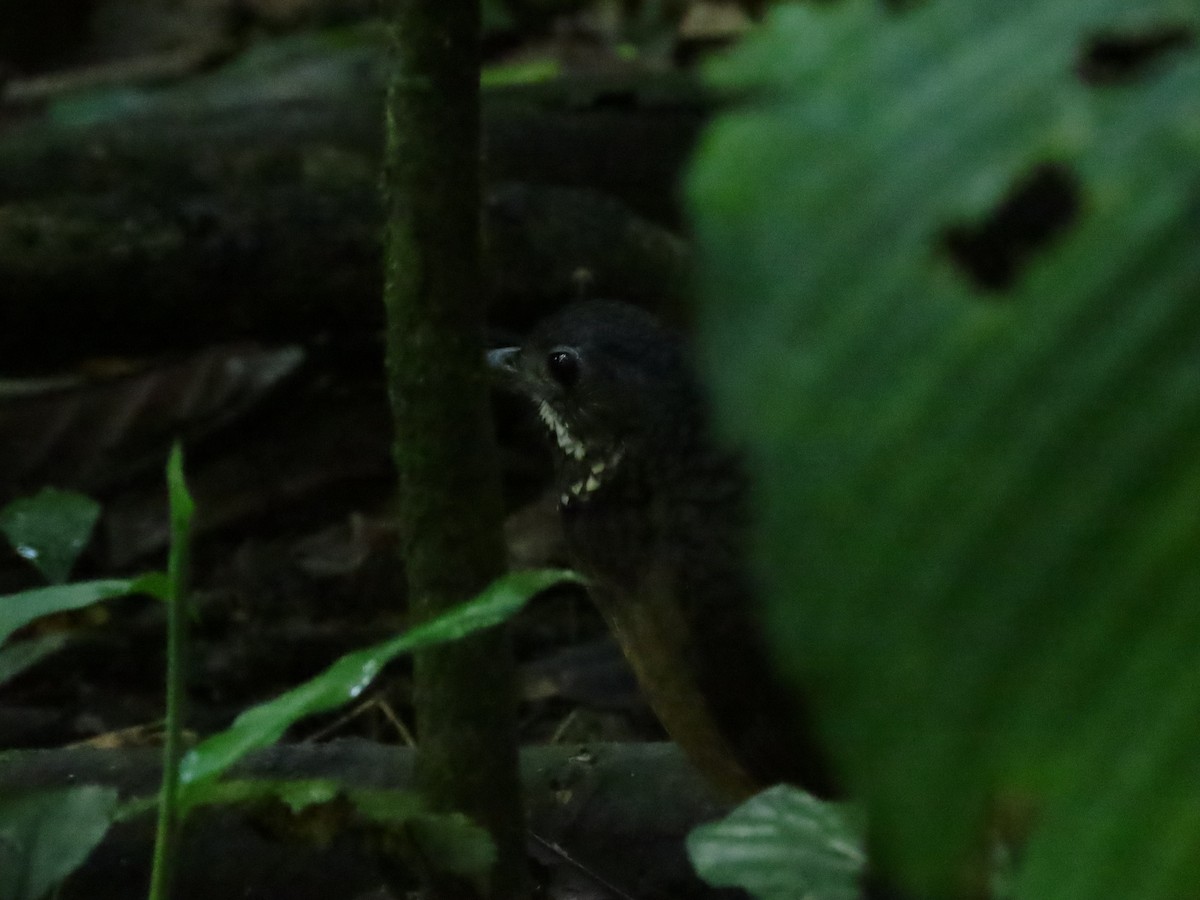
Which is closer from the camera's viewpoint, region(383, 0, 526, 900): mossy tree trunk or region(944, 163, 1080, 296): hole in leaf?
region(944, 163, 1080, 296): hole in leaf

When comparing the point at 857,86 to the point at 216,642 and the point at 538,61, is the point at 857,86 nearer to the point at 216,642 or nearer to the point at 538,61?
the point at 216,642

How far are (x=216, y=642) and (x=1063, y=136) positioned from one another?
3501mm

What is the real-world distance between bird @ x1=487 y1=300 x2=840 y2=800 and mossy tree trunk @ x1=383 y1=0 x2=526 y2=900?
35 cm

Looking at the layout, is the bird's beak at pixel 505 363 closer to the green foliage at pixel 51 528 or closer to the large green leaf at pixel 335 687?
the green foliage at pixel 51 528

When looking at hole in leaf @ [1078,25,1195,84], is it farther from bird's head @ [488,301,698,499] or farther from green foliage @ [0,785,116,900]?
bird's head @ [488,301,698,499]

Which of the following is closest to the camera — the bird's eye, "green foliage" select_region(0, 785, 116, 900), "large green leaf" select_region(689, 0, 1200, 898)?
"large green leaf" select_region(689, 0, 1200, 898)

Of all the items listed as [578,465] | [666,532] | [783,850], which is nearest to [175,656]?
[783,850]

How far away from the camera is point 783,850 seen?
180cm

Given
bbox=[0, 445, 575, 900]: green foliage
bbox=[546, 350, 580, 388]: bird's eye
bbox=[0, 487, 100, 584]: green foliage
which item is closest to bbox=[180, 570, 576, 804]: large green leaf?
bbox=[0, 445, 575, 900]: green foliage

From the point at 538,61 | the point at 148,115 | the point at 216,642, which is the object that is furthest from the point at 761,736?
the point at 538,61

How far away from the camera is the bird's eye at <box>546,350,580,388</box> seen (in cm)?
297

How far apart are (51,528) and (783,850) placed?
199cm

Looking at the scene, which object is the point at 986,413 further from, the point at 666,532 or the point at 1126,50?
the point at 666,532

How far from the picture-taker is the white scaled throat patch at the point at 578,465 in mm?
2852
